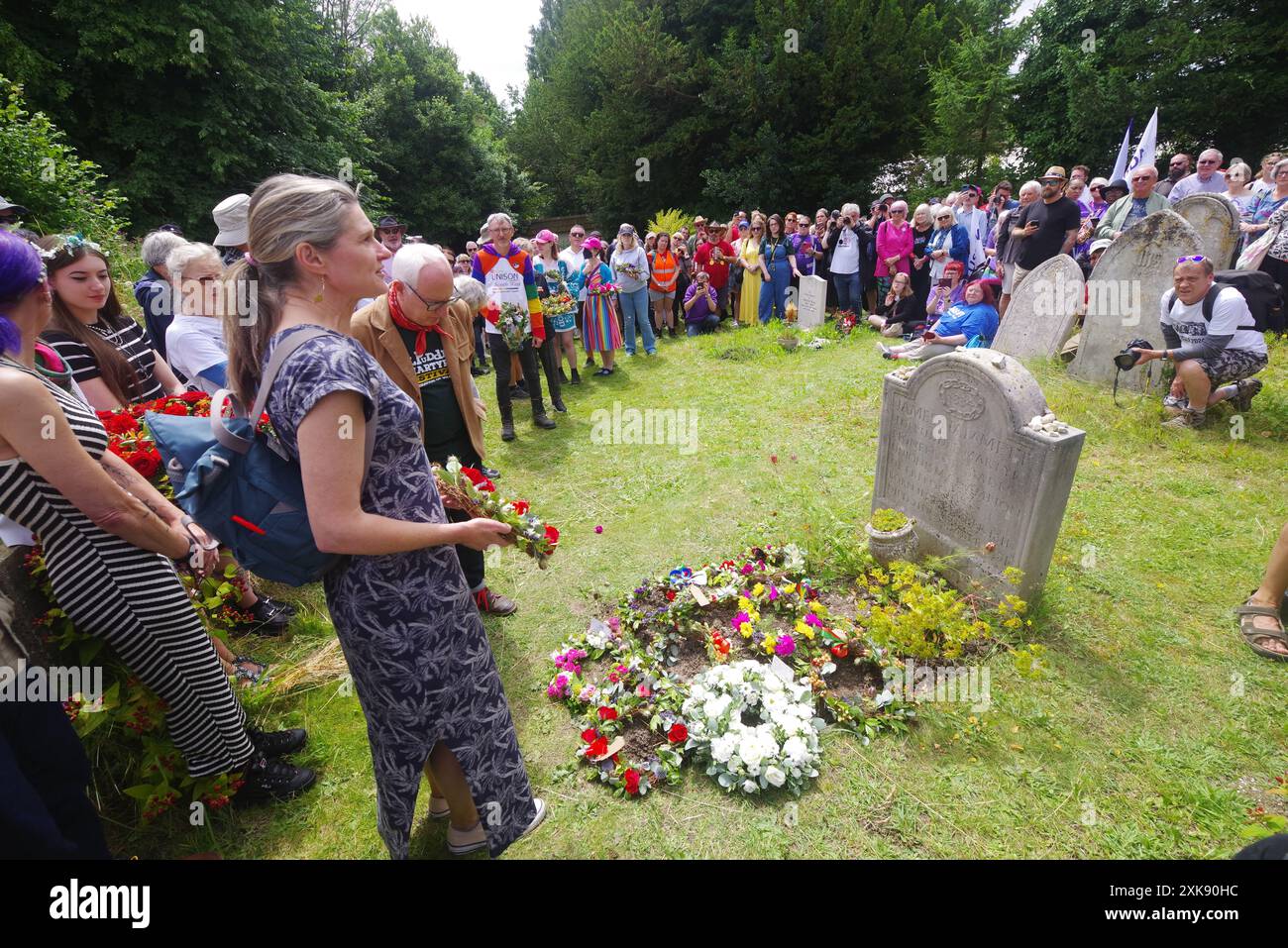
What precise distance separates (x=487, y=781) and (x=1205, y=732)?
131 inches

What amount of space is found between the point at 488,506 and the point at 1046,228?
28.5ft

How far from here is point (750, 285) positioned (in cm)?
1204

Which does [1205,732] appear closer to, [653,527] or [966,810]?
[966,810]

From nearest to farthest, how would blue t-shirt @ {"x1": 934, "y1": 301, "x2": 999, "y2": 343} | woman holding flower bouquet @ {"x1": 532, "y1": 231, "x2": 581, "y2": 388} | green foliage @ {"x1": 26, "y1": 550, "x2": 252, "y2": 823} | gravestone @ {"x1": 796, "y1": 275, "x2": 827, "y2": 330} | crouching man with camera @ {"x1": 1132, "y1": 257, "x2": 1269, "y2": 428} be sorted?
1. green foliage @ {"x1": 26, "y1": 550, "x2": 252, "y2": 823}
2. crouching man with camera @ {"x1": 1132, "y1": 257, "x2": 1269, "y2": 428}
3. blue t-shirt @ {"x1": 934, "y1": 301, "x2": 999, "y2": 343}
4. woman holding flower bouquet @ {"x1": 532, "y1": 231, "x2": 581, "y2": 388}
5. gravestone @ {"x1": 796, "y1": 275, "x2": 827, "y2": 330}

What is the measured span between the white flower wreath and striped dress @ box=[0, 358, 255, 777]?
209 centimetres

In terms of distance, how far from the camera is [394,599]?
71.2 inches

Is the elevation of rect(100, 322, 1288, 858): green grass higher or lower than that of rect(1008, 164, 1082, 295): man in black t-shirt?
lower

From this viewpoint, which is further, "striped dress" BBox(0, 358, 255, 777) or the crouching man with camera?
the crouching man with camera

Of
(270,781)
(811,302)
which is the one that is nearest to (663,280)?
(811,302)

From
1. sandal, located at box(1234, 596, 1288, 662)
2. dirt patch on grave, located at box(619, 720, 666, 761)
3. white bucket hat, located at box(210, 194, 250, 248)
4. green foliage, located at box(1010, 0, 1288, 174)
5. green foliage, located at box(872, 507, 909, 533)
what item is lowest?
dirt patch on grave, located at box(619, 720, 666, 761)

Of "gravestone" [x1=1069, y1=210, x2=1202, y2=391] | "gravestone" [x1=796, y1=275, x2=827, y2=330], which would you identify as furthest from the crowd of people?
"gravestone" [x1=796, y1=275, x2=827, y2=330]

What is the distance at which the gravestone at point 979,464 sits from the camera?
3383mm

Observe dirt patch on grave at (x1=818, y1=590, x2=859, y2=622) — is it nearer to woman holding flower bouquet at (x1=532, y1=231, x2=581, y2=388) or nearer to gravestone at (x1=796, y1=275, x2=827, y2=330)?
woman holding flower bouquet at (x1=532, y1=231, x2=581, y2=388)

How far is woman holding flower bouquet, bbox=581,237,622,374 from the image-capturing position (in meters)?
9.12
